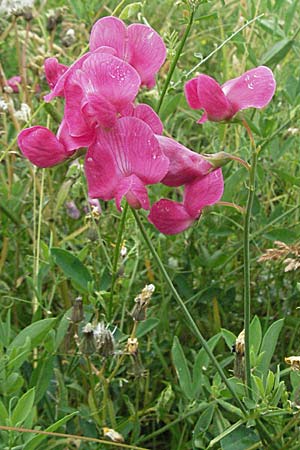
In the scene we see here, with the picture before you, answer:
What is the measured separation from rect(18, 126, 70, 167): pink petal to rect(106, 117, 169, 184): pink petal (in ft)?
0.19

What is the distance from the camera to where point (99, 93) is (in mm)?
755

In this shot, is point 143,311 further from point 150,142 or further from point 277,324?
point 150,142

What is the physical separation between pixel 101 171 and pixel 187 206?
119 millimetres

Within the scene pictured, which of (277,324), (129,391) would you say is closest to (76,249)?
(129,391)

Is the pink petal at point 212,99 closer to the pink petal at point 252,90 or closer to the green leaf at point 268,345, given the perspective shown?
the pink petal at point 252,90

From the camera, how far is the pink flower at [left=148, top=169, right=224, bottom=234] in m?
0.83

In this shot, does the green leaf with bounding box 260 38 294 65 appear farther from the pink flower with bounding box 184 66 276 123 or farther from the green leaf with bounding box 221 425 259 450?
the green leaf with bounding box 221 425 259 450

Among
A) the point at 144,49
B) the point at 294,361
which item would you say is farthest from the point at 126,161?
the point at 294,361

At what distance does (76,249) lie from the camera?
4.99ft

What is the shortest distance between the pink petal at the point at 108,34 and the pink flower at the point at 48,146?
0.09 m

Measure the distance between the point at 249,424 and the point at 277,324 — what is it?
5.2 inches

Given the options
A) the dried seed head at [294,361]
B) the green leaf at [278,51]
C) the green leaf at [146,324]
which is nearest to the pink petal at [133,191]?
the dried seed head at [294,361]

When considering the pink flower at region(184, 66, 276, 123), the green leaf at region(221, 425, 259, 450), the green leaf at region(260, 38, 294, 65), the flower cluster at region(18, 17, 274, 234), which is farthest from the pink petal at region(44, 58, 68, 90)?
the green leaf at region(260, 38, 294, 65)

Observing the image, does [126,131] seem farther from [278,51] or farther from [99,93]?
[278,51]
